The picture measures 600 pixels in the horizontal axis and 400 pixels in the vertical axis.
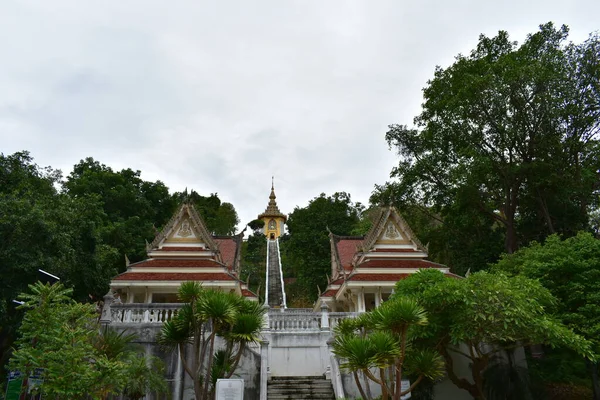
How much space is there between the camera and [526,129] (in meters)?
22.0

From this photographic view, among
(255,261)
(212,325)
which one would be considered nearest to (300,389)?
(212,325)

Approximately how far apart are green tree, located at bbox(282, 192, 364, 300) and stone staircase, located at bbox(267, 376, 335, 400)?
21.9 m

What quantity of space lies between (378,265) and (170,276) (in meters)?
9.91

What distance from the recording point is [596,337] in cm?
1211

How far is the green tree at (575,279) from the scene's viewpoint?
12523 mm

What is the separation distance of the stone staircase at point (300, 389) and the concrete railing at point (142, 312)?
3.80 meters

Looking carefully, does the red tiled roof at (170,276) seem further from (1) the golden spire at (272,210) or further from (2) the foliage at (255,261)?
(1) the golden spire at (272,210)

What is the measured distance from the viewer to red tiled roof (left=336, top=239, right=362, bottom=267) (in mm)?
27844

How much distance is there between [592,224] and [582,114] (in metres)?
7.25

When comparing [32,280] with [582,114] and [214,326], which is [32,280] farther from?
[582,114]

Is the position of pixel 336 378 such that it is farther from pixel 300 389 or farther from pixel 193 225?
pixel 193 225

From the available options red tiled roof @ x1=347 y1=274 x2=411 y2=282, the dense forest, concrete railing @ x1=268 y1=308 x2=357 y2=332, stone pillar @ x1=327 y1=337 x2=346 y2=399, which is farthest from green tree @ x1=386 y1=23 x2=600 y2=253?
stone pillar @ x1=327 y1=337 x2=346 y2=399

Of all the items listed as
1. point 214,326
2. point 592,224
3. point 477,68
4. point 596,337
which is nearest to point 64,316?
point 214,326

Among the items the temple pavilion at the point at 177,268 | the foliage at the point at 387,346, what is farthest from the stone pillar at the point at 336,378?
the temple pavilion at the point at 177,268
